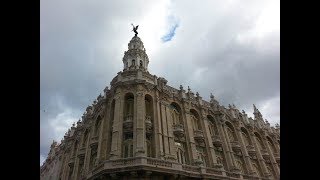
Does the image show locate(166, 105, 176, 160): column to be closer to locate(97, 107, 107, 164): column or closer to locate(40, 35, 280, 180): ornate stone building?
locate(40, 35, 280, 180): ornate stone building

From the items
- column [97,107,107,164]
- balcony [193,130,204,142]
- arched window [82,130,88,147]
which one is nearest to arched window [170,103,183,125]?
balcony [193,130,204,142]

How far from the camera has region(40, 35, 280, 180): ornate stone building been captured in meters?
24.0

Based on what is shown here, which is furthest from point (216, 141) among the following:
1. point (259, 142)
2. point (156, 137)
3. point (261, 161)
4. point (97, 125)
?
point (97, 125)

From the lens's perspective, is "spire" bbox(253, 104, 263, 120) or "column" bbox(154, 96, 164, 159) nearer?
"column" bbox(154, 96, 164, 159)

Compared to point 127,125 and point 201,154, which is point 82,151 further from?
point 201,154

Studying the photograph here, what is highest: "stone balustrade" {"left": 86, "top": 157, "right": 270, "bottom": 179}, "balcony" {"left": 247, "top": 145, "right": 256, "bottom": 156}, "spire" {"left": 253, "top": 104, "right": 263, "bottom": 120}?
"spire" {"left": 253, "top": 104, "right": 263, "bottom": 120}

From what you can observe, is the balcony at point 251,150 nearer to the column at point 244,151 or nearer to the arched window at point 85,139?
the column at point 244,151

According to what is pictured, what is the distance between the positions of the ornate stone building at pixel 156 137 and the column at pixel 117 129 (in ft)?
0.29

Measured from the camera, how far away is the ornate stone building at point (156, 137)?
24.0 m

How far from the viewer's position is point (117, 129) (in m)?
26.4

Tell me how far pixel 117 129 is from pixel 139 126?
7.12ft

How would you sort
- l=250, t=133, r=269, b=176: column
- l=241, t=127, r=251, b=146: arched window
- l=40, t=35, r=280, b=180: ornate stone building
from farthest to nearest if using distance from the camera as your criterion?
l=241, t=127, r=251, b=146: arched window < l=250, t=133, r=269, b=176: column < l=40, t=35, r=280, b=180: ornate stone building
